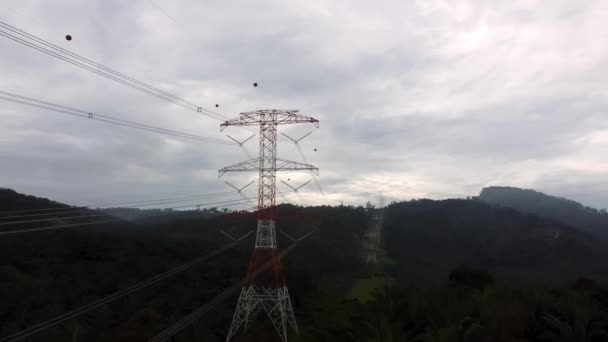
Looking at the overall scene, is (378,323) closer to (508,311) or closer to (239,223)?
(508,311)

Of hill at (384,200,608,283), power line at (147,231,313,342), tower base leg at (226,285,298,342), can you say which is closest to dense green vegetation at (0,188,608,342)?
hill at (384,200,608,283)

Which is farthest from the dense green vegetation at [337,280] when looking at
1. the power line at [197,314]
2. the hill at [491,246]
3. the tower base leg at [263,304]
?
the tower base leg at [263,304]

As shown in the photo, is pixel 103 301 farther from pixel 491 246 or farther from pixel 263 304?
pixel 491 246

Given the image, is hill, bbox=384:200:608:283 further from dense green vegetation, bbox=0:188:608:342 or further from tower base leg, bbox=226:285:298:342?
tower base leg, bbox=226:285:298:342

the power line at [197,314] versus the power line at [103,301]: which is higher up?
the power line at [103,301]

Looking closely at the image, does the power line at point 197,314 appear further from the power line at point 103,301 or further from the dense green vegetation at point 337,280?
the power line at point 103,301

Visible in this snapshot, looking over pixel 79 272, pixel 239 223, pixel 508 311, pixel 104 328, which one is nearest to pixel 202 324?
pixel 104 328

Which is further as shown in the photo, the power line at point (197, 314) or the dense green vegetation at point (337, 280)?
the power line at point (197, 314)

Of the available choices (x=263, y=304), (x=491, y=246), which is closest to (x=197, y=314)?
(x=263, y=304)
